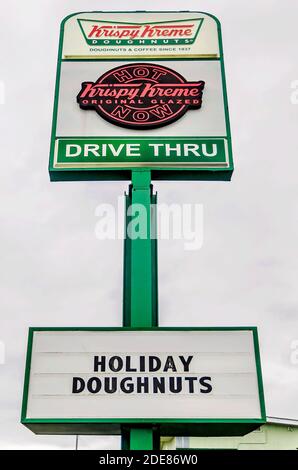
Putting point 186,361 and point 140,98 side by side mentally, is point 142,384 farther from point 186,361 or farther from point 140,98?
point 140,98

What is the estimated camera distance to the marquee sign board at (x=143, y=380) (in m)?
7.27

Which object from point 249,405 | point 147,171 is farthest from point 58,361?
point 147,171

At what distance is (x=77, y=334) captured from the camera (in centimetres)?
777

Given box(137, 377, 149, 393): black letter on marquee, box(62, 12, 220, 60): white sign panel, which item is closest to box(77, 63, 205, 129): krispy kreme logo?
box(62, 12, 220, 60): white sign panel

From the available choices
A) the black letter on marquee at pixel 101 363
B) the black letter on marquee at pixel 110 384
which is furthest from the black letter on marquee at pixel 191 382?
the black letter on marquee at pixel 101 363

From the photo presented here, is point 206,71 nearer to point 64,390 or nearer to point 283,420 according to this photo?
point 64,390

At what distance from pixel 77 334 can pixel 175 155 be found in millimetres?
4047

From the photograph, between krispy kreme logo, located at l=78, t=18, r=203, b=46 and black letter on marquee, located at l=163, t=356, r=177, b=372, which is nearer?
black letter on marquee, located at l=163, t=356, r=177, b=372

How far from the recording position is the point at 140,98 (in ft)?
35.7

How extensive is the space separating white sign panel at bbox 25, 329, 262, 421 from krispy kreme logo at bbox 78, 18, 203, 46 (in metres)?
7.05

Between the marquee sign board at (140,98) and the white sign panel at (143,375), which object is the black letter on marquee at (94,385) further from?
the marquee sign board at (140,98)

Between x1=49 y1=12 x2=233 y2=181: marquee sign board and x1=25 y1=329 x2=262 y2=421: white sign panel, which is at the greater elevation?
x1=49 y1=12 x2=233 y2=181: marquee sign board

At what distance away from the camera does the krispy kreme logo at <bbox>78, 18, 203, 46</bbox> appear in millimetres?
11820

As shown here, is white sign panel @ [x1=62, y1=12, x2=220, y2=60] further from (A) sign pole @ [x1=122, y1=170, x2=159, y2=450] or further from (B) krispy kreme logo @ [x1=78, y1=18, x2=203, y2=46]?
(A) sign pole @ [x1=122, y1=170, x2=159, y2=450]
